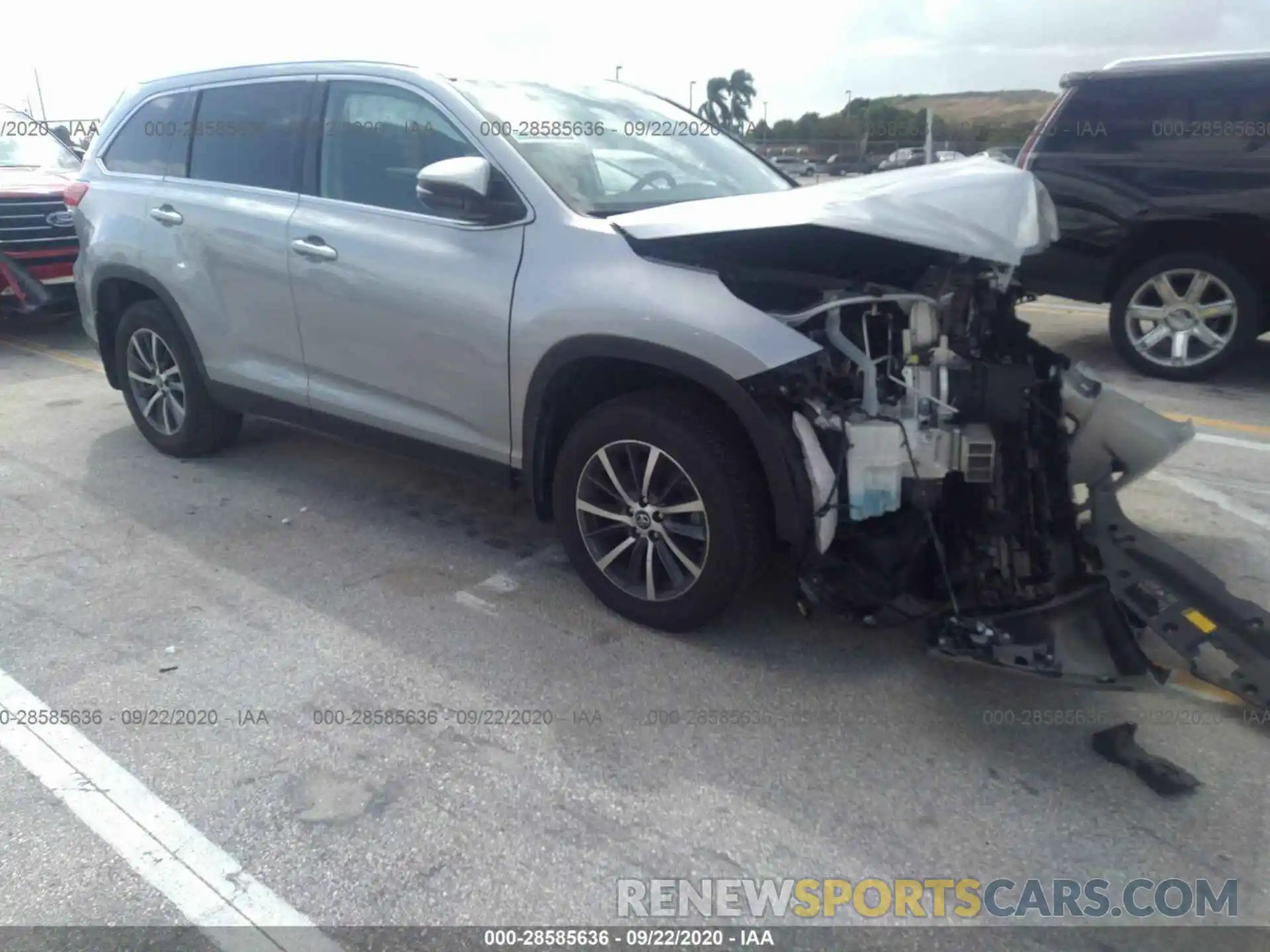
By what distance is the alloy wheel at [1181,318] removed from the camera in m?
6.88

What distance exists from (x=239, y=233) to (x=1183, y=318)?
5.99 metres

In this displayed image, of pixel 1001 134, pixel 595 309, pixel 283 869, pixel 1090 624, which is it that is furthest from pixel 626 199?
pixel 1001 134

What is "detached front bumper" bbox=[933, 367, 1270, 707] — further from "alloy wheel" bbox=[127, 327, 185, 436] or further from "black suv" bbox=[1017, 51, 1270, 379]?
"alloy wheel" bbox=[127, 327, 185, 436]

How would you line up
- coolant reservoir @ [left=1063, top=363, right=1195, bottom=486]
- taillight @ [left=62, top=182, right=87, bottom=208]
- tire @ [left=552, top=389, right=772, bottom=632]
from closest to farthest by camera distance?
tire @ [left=552, top=389, right=772, bottom=632] → coolant reservoir @ [left=1063, top=363, right=1195, bottom=486] → taillight @ [left=62, top=182, right=87, bottom=208]

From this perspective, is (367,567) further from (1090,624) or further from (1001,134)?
(1001,134)

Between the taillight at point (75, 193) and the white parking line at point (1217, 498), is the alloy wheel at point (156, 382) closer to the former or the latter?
the taillight at point (75, 193)

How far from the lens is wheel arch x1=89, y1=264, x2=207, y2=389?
5.16 m

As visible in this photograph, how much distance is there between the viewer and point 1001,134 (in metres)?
14.5

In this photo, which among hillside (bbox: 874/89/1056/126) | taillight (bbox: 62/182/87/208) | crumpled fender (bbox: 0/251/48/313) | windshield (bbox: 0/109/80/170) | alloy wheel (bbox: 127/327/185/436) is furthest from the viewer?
hillside (bbox: 874/89/1056/126)

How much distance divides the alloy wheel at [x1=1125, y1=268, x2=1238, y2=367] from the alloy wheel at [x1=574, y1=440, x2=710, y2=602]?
200 inches

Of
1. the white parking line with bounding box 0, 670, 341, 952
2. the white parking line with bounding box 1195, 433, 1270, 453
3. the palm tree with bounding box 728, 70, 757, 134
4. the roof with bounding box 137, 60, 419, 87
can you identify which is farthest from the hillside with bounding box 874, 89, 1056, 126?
the white parking line with bounding box 0, 670, 341, 952

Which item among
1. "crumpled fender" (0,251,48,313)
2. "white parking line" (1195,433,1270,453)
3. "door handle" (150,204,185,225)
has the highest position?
"door handle" (150,204,185,225)

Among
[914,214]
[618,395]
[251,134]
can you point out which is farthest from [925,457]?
[251,134]

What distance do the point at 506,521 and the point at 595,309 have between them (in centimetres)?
160
